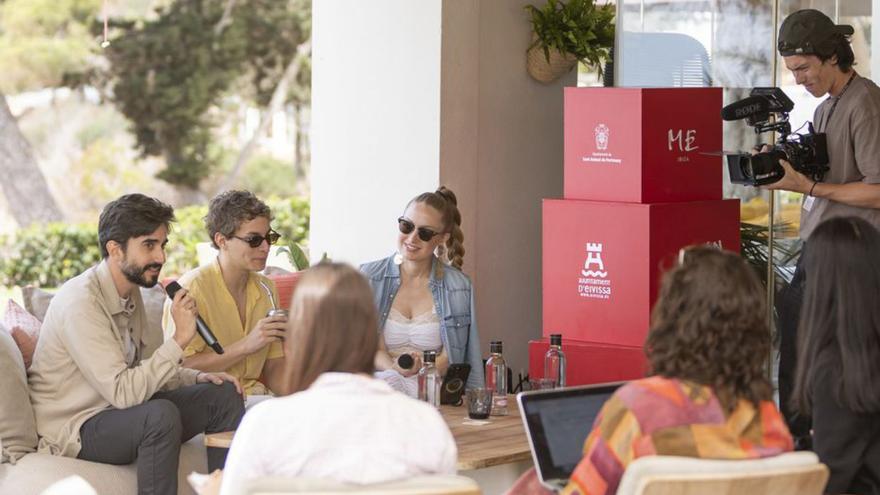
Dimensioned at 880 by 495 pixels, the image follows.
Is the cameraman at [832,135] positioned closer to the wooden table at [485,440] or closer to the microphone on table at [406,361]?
the wooden table at [485,440]

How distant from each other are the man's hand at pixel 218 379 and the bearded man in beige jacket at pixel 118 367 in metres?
0.09

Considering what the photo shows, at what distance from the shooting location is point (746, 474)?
282cm

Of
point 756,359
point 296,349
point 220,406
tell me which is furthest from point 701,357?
point 220,406

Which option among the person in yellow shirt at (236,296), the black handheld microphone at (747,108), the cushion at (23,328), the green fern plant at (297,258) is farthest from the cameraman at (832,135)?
the cushion at (23,328)

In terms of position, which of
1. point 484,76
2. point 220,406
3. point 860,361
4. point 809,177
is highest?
point 484,76

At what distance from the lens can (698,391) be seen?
297cm

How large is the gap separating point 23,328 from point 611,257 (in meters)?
2.22

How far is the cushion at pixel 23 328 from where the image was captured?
15.9 ft

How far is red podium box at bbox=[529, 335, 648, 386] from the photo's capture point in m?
5.34

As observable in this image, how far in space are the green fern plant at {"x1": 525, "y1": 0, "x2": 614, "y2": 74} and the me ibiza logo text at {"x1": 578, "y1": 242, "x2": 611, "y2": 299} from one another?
1.64m

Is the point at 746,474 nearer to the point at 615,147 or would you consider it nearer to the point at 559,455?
the point at 559,455

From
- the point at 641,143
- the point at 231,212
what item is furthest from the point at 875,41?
the point at 231,212

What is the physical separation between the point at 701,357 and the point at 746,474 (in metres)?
0.28

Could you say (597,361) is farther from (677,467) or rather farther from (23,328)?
(677,467)
